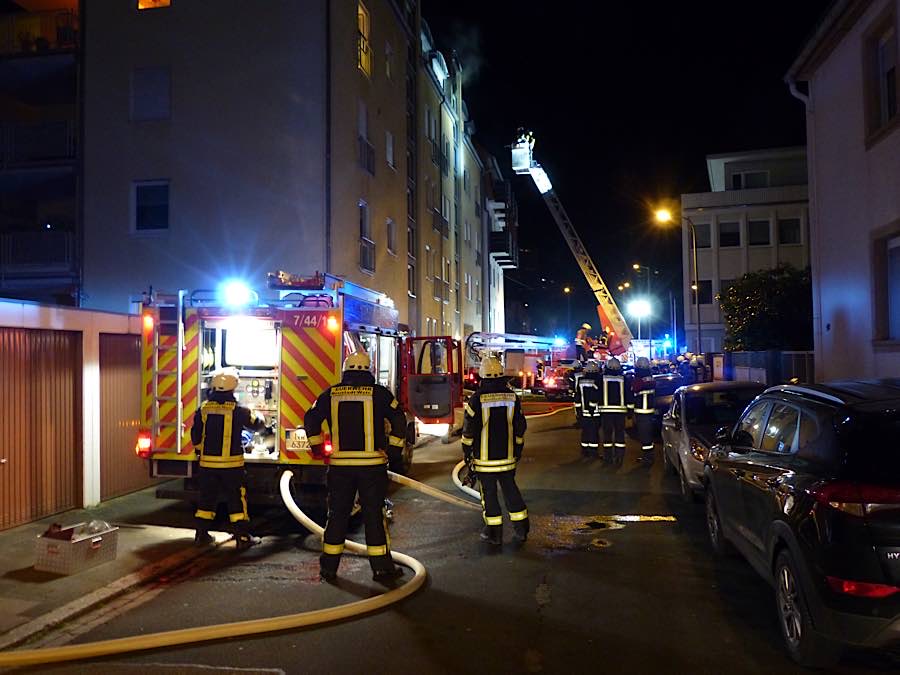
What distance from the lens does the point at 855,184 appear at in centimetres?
1173

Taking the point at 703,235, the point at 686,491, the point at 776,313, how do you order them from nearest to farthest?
1. the point at 686,491
2. the point at 776,313
3. the point at 703,235

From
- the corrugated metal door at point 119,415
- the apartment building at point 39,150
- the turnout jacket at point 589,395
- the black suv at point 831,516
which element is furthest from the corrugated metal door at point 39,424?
the apartment building at point 39,150

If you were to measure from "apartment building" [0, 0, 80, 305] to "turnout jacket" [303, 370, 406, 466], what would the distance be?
44.6 ft

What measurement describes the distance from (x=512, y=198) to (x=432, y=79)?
20407 millimetres

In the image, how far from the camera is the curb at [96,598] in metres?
4.79

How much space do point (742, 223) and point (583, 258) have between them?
12.9 meters

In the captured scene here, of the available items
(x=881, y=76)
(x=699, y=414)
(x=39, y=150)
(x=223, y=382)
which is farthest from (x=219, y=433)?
(x=39, y=150)

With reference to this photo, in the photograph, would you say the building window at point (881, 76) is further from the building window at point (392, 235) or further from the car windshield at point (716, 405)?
the building window at point (392, 235)

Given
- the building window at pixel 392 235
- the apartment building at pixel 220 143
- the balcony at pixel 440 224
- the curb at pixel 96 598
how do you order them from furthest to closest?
the balcony at pixel 440 224
the building window at pixel 392 235
the apartment building at pixel 220 143
the curb at pixel 96 598

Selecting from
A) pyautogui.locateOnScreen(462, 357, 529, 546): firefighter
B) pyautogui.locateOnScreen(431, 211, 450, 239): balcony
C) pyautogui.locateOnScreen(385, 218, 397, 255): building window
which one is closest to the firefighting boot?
pyautogui.locateOnScreen(462, 357, 529, 546): firefighter

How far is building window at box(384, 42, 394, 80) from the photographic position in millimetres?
21000

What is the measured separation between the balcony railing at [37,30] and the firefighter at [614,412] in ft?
49.8

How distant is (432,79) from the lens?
26938 millimetres

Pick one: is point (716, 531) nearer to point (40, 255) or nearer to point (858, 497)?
point (858, 497)
